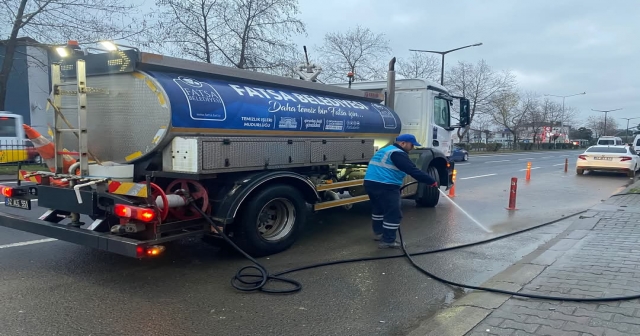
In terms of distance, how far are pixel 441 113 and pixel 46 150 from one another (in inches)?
302

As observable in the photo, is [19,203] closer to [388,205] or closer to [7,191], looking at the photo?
[7,191]

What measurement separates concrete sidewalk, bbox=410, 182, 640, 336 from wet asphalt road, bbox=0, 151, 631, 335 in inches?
12.7

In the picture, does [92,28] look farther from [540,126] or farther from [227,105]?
[540,126]

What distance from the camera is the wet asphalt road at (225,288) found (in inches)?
156

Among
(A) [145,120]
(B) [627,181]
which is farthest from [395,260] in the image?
(B) [627,181]

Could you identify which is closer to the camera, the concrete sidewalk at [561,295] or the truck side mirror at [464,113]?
the concrete sidewalk at [561,295]

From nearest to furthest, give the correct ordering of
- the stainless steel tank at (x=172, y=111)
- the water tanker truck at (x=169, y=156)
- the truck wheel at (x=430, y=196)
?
the water tanker truck at (x=169, y=156)
the stainless steel tank at (x=172, y=111)
the truck wheel at (x=430, y=196)

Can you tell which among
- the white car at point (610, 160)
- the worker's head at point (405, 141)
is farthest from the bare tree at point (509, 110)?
the worker's head at point (405, 141)

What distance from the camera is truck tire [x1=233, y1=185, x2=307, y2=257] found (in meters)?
5.73

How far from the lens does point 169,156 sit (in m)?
5.38

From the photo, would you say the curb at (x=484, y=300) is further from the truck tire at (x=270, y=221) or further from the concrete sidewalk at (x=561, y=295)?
the truck tire at (x=270, y=221)

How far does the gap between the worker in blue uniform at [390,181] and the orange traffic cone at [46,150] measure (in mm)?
3807

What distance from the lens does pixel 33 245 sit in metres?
6.28

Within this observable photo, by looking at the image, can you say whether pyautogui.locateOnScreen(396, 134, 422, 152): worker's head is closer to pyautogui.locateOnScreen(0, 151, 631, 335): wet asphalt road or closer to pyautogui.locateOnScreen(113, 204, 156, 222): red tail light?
pyautogui.locateOnScreen(0, 151, 631, 335): wet asphalt road
